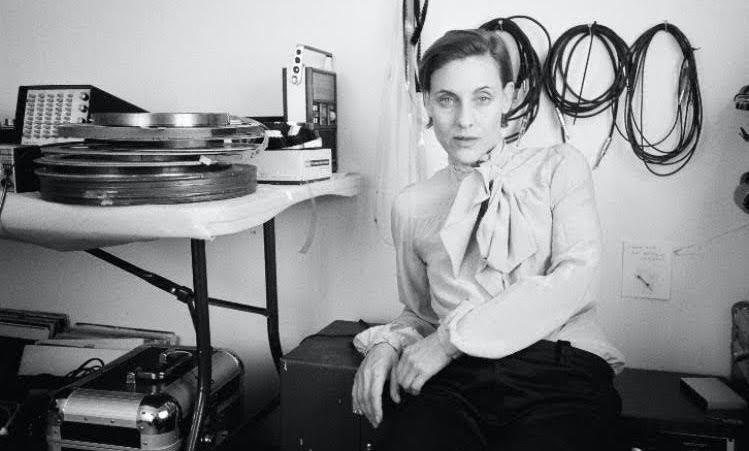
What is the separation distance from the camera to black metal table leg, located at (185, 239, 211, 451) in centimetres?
137

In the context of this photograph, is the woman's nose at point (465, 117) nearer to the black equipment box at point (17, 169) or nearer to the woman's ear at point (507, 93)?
the woman's ear at point (507, 93)

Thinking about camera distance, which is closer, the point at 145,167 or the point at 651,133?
the point at 145,167

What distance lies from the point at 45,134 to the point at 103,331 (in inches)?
34.3

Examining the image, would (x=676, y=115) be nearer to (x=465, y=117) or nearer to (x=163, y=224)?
(x=465, y=117)

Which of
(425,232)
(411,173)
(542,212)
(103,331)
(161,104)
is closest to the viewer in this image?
(542,212)

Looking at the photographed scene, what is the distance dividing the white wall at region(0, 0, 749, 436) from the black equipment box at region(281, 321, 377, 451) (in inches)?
19.9

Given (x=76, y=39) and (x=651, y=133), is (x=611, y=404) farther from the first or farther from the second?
(x=76, y=39)

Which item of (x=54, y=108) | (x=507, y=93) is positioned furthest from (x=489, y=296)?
(x=54, y=108)

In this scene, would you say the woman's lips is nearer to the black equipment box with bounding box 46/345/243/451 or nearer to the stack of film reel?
the stack of film reel

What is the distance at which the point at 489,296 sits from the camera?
1265mm

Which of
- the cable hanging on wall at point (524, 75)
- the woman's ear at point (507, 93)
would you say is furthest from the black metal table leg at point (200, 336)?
the cable hanging on wall at point (524, 75)

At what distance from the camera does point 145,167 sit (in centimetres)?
129

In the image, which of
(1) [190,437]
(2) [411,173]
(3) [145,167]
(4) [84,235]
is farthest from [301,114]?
(1) [190,437]

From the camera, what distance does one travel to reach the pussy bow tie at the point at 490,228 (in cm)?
123
